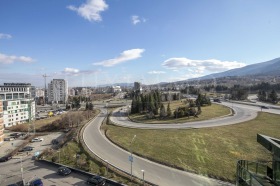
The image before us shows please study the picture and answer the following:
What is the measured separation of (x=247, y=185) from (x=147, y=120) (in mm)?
48674

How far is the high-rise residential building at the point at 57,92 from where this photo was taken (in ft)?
462

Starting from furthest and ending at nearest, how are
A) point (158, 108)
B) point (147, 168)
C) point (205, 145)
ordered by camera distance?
1. point (158, 108)
2. point (205, 145)
3. point (147, 168)

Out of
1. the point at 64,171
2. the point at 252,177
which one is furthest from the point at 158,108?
the point at 252,177

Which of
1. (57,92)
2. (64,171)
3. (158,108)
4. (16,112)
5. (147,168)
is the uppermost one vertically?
(57,92)

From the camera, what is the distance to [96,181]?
22.3m

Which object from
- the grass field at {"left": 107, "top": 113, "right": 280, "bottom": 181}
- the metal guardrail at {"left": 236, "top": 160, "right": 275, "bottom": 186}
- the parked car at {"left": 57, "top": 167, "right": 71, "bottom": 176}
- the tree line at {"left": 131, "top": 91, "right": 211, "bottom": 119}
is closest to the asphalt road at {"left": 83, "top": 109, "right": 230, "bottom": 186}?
the grass field at {"left": 107, "top": 113, "right": 280, "bottom": 181}

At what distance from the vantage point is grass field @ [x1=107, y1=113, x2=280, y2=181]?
2469cm

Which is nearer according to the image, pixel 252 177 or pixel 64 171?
pixel 252 177

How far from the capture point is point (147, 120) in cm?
5325

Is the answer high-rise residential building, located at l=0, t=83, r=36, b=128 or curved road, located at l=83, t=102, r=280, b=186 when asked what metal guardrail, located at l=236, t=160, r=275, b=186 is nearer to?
curved road, located at l=83, t=102, r=280, b=186

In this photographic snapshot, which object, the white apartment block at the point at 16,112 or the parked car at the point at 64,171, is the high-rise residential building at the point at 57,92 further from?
the parked car at the point at 64,171

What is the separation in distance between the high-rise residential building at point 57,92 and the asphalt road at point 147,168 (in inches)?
4423

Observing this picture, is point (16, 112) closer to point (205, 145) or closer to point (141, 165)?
point (141, 165)

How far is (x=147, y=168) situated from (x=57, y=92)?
128143mm
